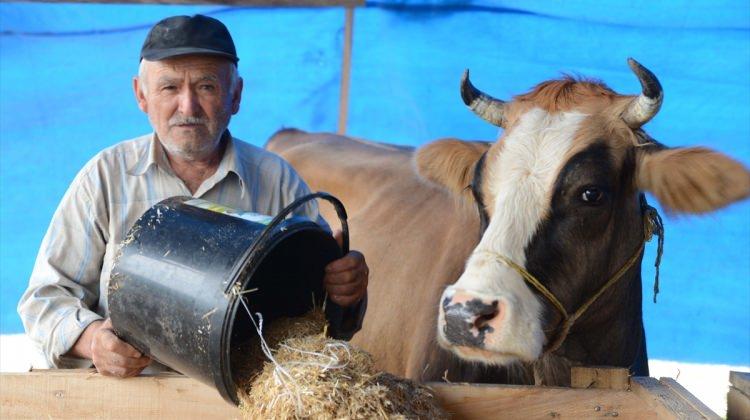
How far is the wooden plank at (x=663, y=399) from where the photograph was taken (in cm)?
194

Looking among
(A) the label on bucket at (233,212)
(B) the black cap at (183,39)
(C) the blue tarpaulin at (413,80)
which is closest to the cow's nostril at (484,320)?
(A) the label on bucket at (233,212)

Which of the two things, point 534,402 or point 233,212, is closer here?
point 233,212

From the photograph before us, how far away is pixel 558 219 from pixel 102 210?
1.39 m

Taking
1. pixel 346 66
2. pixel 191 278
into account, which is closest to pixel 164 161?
pixel 191 278

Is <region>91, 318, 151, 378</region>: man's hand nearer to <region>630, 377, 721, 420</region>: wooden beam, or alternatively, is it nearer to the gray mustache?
the gray mustache

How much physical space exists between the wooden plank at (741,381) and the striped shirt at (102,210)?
1.07 metres

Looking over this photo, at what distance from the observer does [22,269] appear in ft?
18.6

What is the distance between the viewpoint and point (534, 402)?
215 cm

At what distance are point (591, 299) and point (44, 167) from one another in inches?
156

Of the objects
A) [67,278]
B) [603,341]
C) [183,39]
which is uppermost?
[183,39]

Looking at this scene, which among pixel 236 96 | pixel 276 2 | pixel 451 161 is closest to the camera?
pixel 236 96

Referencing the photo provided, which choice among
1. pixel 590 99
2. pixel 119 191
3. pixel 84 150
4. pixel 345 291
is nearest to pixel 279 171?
pixel 119 191

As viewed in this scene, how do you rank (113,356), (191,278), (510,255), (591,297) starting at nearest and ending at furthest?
(191,278), (113,356), (510,255), (591,297)

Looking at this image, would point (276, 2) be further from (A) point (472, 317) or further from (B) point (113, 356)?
(B) point (113, 356)
